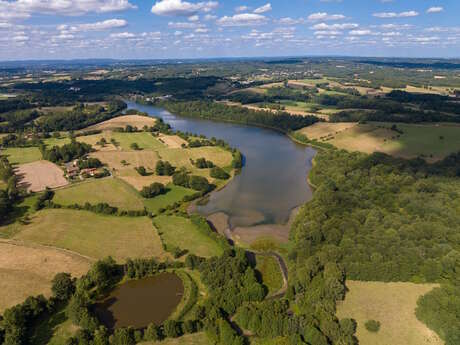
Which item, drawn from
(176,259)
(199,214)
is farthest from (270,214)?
(176,259)

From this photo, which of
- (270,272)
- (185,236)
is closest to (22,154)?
(185,236)

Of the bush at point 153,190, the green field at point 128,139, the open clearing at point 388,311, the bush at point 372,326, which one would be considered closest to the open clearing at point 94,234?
the bush at point 153,190

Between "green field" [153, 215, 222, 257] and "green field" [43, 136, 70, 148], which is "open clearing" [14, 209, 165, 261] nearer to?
"green field" [153, 215, 222, 257]

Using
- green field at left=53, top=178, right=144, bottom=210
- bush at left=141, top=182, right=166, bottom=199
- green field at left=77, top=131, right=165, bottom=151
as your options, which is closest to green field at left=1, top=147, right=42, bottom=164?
green field at left=77, top=131, right=165, bottom=151

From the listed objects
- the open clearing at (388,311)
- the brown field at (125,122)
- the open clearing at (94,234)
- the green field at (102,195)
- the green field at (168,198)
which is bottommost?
the open clearing at (388,311)

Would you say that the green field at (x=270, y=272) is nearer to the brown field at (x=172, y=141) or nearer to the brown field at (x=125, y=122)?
the brown field at (x=172, y=141)

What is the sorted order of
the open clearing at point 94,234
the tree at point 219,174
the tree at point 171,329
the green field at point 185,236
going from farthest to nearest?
the tree at point 219,174 < the green field at point 185,236 < the open clearing at point 94,234 < the tree at point 171,329
